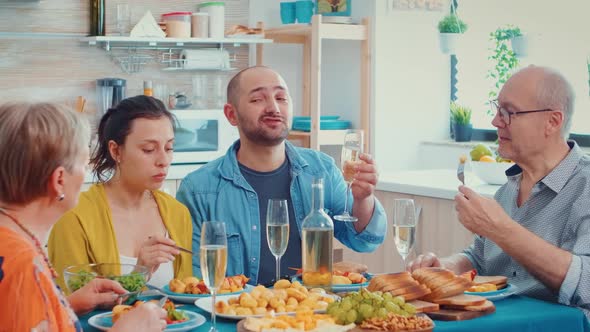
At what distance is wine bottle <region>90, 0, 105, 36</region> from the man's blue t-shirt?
2.69 meters

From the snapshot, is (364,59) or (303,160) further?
(364,59)

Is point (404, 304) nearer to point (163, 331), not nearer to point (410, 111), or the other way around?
point (163, 331)

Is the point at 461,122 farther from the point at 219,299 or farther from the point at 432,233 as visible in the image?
the point at 219,299

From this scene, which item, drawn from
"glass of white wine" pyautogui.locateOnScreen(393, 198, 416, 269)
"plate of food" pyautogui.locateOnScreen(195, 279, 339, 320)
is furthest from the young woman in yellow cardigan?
"glass of white wine" pyautogui.locateOnScreen(393, 198, 416, 269)

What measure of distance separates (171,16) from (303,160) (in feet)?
8.83

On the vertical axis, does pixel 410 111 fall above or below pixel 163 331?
above

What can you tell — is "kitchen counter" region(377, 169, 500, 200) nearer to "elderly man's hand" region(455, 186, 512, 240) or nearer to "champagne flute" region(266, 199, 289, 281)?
"elderly man's hand" region(455, 186, 512, 240)

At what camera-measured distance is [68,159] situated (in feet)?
5.67

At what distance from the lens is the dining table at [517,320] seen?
2143 mm

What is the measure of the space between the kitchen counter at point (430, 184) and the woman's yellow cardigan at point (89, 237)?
155 centimetres

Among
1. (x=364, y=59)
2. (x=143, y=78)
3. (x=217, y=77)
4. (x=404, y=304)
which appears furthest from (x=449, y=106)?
(x=404, y=304)

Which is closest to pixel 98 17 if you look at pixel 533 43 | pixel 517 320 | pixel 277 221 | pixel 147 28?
pixel 147 28

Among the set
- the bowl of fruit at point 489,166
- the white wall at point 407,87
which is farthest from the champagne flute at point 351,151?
the white wall at point 407,87

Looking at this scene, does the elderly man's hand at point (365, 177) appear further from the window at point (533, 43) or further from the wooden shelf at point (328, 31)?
the wooden shelf at point (328, 31)
